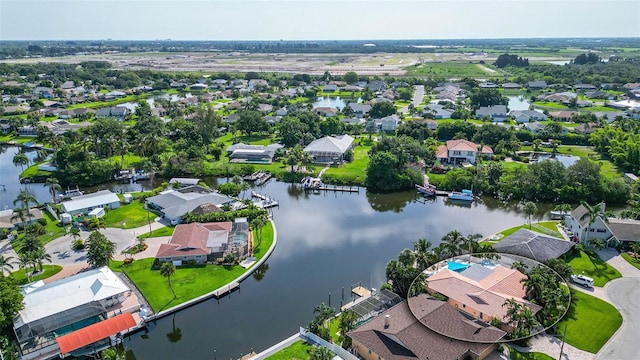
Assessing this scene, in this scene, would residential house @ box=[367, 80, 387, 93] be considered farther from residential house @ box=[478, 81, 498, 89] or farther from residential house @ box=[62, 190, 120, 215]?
residential house @ box=[62, 190, 120, 215]

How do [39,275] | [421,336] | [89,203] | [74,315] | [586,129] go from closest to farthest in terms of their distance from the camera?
[421,336]
[74,315]
[39,275]
[89,203]
[586,129]

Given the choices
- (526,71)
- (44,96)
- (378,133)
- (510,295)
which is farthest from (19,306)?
(526,71)

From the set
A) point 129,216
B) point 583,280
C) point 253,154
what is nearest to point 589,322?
point 583,280

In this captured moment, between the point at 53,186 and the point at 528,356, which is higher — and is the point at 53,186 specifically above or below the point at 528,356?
above

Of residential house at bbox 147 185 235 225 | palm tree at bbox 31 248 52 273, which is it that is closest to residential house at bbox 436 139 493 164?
residential house at bbox 147 185 235 225

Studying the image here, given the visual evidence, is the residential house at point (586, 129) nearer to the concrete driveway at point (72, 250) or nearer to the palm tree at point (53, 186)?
the concrete driveway at point (72, 250)

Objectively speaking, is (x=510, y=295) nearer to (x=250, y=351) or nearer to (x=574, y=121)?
(x=250, y=351)

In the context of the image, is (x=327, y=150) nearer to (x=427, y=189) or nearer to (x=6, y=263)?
(x=427, y=189)
